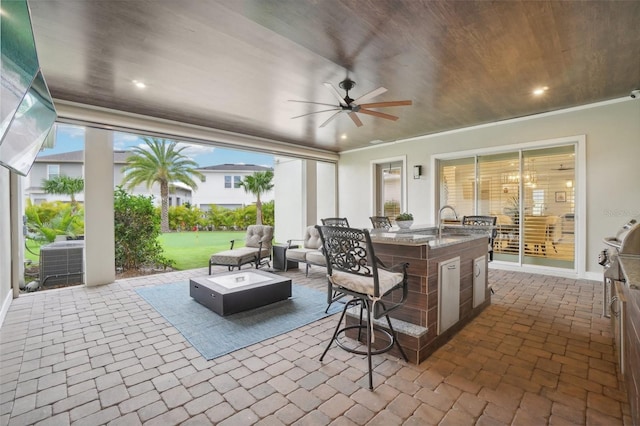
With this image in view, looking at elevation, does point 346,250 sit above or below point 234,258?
above

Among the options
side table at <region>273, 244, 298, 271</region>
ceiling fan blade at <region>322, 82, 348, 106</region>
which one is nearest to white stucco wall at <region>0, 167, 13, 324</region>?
side table at <region>273, 244, 298, 271</region>

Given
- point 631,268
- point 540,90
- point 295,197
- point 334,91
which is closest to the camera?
point 631,268

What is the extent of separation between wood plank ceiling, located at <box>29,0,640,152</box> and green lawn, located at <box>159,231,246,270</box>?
2877 mm

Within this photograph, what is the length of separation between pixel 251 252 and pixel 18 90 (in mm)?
3777

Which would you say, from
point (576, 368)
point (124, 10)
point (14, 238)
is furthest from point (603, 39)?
point (14, 238)

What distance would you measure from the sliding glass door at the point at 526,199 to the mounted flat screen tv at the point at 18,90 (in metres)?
6.71

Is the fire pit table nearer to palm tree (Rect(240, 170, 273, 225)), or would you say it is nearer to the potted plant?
the potted plant

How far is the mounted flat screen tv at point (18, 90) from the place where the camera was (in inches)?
57.0

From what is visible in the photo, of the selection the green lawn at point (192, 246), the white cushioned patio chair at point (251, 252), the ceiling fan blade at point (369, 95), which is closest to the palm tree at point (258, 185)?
the green lawn at point (192, 246)

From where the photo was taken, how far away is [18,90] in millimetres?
1708

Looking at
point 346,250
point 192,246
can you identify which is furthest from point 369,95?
point 192,246

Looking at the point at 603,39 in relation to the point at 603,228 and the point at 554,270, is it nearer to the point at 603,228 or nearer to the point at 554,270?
the point at 603,228

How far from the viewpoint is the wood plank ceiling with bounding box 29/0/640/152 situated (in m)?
A: 2.39

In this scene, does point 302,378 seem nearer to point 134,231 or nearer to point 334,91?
point 334,91
